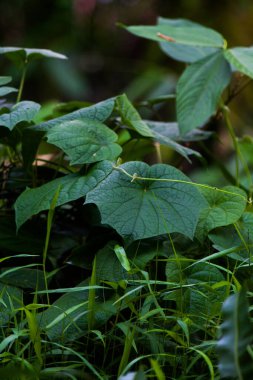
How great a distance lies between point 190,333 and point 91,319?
14cm

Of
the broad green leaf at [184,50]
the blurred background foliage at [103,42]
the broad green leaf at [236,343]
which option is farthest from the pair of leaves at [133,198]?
the blurred background foliage at [103,42]

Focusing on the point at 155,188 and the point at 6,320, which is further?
the point at 155,188

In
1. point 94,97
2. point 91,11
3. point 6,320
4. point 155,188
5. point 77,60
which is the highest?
point 155,188

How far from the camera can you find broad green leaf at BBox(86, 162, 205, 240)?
0.94 m

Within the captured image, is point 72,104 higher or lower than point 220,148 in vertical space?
higher

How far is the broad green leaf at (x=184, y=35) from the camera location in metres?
1.36

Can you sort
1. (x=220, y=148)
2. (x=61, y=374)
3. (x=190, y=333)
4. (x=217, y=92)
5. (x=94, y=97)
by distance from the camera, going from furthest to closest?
(x=94, y=97) < (x=220, y=148) < (x=217, y=92) < (x=190, y=333) < (x=61, y=374)

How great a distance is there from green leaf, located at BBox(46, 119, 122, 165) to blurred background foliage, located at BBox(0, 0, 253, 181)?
2264 mm

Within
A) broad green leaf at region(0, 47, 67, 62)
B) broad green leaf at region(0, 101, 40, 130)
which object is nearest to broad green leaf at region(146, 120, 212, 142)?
broad green leaf at region(0, 47, 67, 62)

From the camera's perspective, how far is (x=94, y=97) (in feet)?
14.0

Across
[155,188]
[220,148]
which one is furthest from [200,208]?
[220,148]

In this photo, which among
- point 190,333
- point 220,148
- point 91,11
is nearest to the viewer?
point 190,333

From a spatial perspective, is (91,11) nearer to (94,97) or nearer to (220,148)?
(94,97)

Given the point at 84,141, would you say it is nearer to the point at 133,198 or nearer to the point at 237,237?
the point at 133,198
